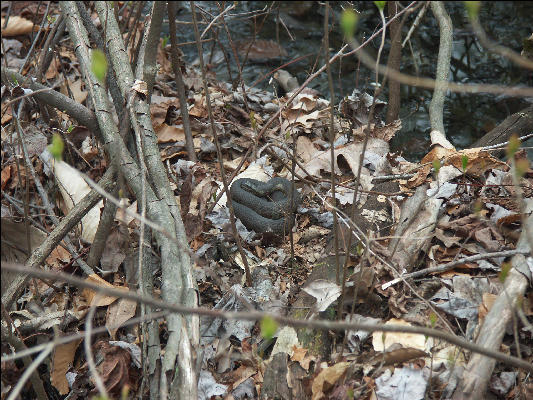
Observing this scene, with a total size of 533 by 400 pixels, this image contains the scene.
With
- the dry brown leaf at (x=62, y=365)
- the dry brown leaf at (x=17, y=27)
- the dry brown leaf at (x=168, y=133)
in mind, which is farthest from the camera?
the dry brown leaf at (x=17, y=27)

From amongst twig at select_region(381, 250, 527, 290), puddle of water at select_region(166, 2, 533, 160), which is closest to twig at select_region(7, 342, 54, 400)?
twig at select_region(381, 250, 527, 290)

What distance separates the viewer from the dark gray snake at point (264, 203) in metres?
4.09

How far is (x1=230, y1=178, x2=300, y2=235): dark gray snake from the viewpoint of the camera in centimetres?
409

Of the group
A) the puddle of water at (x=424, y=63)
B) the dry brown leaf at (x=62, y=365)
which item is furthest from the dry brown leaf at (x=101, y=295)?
the puddle of water at (x=424, y=63)

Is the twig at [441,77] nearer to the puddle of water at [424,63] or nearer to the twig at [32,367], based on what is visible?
the puddle of water at [424,63]

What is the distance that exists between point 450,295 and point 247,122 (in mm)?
2891

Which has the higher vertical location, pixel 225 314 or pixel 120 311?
pixel 225 314

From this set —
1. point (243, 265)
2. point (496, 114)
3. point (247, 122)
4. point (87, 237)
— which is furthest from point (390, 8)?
point (87, 237)

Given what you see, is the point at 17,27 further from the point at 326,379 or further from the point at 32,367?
the point at 32,367

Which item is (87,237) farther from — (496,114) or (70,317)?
(496,114)

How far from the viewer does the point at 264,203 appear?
434 cm

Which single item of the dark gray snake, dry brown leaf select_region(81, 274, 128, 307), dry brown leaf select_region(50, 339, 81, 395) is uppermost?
the dark gray snake

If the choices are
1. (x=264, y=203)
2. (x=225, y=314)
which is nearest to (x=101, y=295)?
(x=264, y=203)

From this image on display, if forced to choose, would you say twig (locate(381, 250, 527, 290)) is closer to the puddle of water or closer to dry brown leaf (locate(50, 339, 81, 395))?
dry brown leaf (locate(50, 339, 81, 395))
